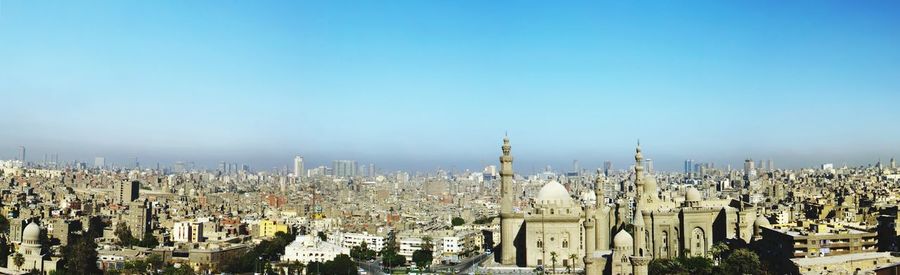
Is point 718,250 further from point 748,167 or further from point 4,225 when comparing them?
point 748,167

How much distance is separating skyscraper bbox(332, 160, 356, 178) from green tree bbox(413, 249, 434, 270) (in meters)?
100

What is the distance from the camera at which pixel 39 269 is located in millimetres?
23125

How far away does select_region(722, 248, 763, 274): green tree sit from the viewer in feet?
59.1

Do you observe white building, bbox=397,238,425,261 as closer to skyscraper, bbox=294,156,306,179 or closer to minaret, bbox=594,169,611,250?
minaret, bbox=594,169,611,250

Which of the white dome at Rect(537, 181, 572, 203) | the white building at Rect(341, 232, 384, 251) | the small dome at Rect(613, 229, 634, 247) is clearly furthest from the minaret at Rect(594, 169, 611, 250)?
the white building at Rect(341, 232, 384, 251)

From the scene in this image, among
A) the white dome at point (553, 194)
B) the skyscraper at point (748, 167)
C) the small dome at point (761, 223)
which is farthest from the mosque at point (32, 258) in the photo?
the skyscraper at point (748, 167)

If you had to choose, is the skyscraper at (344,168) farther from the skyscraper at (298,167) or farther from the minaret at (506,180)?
the minaret at (506,180)

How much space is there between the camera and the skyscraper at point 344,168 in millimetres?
131000

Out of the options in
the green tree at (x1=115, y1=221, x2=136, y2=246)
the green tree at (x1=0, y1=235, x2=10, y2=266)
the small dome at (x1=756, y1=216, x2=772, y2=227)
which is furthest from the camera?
the green tree at (x1=115, y1=221, x2=136, y2=246)

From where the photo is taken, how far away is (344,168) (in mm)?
132500

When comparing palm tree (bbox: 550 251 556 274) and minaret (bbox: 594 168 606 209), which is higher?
minaret (bbox: 594 168 606 209)

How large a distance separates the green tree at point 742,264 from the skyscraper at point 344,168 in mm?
113365

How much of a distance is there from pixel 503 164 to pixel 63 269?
502 inches

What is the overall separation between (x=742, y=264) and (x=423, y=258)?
42.9ft
